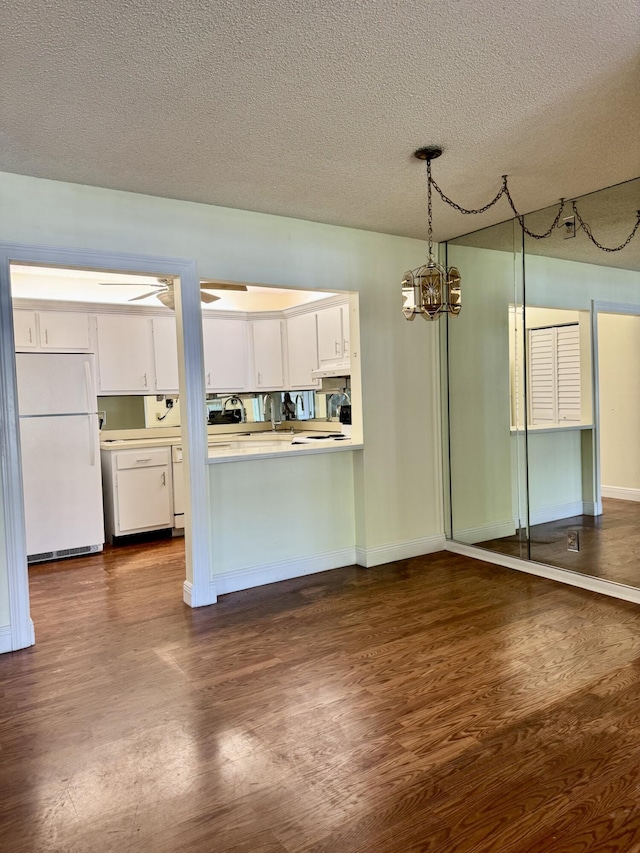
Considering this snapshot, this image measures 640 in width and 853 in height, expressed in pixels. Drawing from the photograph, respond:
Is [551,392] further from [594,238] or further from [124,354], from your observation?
[124,354]

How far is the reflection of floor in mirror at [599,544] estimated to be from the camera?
3.51 meters

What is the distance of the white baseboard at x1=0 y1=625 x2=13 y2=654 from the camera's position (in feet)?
9.92

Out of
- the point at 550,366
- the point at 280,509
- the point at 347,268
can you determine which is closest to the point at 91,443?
the point at 280,509

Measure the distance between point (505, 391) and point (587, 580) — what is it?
1.41 meters

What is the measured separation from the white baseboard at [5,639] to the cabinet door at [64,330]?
2887 millimetres

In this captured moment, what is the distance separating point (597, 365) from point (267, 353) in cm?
372

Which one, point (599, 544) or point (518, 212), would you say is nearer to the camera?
point (599, 544)

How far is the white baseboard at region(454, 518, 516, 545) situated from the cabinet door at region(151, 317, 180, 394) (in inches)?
126

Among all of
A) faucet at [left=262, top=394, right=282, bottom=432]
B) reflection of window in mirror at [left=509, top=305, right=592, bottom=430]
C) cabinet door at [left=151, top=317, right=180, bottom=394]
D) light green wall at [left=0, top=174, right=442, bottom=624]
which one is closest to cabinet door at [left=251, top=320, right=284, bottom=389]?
faucet at [left=262, top=394, right=282, bottom=432]

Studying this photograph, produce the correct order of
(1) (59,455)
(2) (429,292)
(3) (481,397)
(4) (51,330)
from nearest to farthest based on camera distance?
(2) (429,292) → (3) (481,397) → (1) (59,455) → (4) (51,330)

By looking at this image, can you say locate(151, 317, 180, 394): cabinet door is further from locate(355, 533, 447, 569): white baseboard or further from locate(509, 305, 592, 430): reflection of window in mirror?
locate(509, 305, 592, 430): reflection of window in mirror

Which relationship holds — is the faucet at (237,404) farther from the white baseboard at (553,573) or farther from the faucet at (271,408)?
the white baseboard at (553,573)

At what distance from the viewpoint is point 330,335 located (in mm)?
5742

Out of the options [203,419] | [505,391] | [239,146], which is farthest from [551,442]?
[239,146]
